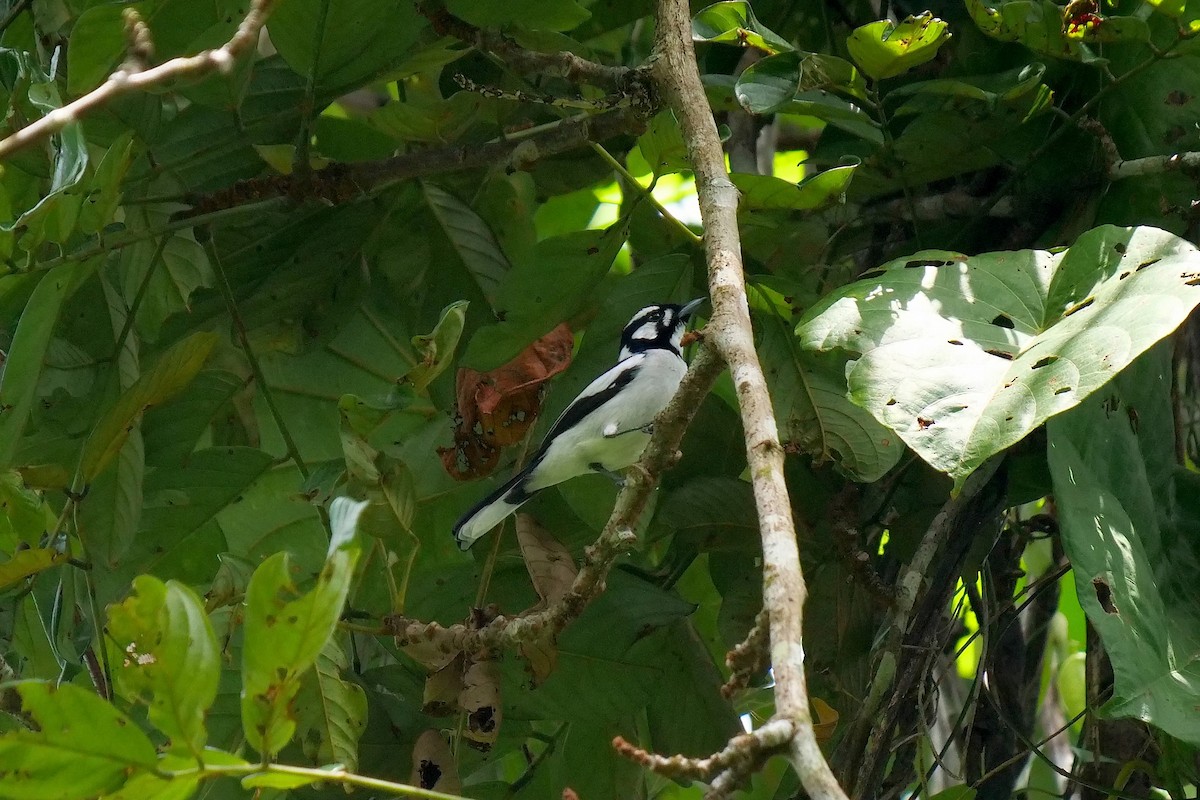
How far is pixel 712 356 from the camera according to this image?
1.18m

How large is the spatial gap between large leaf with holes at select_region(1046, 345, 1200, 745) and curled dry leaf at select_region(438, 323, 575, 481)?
873 millimetres

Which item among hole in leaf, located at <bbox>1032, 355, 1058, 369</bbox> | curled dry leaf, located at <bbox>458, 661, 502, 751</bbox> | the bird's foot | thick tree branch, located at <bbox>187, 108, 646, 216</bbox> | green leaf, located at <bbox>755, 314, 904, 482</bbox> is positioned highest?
thick tree branch, located at <bbox>187, 108, 646, 216</bbox>

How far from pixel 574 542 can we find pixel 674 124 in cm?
78

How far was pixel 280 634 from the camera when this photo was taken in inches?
37.8

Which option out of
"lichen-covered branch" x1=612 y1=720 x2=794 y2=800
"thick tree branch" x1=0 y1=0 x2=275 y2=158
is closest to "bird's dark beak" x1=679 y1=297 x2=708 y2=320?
"thick tree branch" x1=0 y1=0 x2=275 y2=158

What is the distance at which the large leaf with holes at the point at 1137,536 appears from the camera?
54.3 inches

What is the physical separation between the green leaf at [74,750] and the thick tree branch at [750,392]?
0.55m

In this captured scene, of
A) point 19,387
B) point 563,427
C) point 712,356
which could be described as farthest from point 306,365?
point 712,356

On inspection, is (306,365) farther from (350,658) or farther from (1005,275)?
(1005,275)

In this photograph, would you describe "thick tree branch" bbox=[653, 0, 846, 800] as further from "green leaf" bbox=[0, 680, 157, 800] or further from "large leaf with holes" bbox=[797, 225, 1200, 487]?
"green leaf" bbox=[0, 680, 157, 800]

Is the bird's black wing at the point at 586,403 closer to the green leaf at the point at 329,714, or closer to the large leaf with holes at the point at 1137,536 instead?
the green leaf at the point at 329,714

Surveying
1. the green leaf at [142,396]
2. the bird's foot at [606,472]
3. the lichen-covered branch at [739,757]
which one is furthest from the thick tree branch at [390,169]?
the lichen-covered branch at [739,757]

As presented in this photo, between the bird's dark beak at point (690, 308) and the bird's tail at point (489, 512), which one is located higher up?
the bird's dark beak at point (690, 308)

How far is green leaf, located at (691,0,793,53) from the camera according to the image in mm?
1819
